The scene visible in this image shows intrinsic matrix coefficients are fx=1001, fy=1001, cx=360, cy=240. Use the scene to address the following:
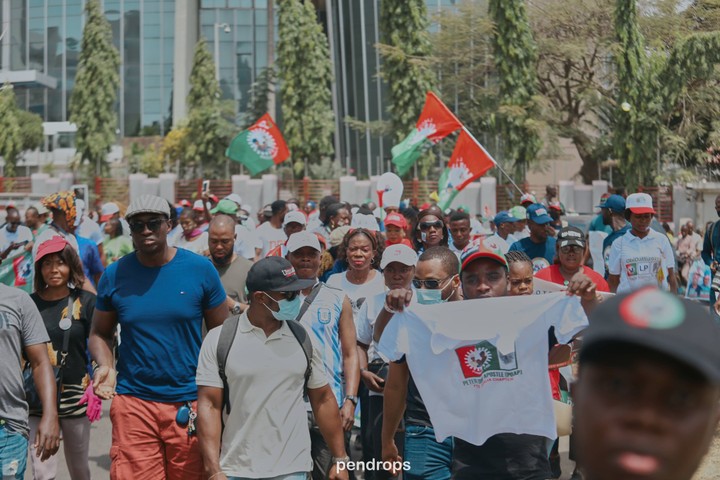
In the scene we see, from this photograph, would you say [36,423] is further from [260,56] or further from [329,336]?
[260,56]

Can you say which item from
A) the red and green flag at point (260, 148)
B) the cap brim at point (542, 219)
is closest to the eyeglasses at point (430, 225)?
the cap brim at point (542, 219)

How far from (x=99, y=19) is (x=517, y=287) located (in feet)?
143

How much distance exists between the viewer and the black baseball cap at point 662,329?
1.24 metres

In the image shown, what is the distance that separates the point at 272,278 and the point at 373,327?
1.53 m

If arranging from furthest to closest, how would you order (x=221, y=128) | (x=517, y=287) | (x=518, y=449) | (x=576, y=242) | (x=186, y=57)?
1. (x=186, y=57)
2. (x=221, y=128)
3. (x=576, y=242)
4. (x=517, y=287)
5. (x=518, y=449)

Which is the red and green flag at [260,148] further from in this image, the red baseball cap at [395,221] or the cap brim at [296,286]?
the cap brim at [296,286]

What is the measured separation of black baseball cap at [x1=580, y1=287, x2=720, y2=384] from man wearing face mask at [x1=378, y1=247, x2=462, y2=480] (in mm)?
3586

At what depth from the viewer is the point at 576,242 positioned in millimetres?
7109

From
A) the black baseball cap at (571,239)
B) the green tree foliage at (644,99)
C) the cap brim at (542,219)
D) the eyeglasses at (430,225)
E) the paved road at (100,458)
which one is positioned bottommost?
the paved road at (100,458)

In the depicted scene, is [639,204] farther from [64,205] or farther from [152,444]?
[152,444]

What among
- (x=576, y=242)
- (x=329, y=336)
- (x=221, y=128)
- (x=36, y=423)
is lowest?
(x=36, y=423)

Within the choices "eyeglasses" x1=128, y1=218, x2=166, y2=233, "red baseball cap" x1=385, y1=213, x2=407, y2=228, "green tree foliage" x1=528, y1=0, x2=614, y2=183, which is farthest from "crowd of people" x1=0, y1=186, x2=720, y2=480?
"green tree foliage" x1=528, y1=0, x2=614, y2=183

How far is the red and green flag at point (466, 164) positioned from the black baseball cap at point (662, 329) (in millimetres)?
13239

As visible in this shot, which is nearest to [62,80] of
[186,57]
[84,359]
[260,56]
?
[186,57]
